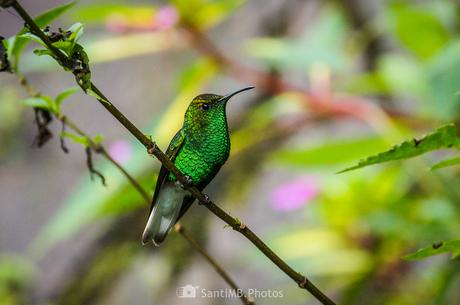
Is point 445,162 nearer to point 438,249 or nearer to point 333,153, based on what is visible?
point 438,249

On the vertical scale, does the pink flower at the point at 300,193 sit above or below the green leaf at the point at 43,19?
above

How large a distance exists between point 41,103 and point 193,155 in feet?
0.86

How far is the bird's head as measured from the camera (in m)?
0.94

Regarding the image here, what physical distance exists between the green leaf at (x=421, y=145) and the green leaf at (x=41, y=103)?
1.45 feet

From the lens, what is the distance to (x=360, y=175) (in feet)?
7.27

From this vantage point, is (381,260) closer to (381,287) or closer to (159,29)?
(381,287)

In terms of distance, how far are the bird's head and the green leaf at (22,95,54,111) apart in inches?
7.9

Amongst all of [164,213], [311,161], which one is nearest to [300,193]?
[311,161]

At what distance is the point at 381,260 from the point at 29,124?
9.11 ft

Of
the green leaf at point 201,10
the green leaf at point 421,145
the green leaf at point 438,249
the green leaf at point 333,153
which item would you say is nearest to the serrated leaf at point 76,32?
the green leaf at point 421,145

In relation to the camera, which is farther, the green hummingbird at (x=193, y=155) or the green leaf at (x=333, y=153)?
the green leaf at (x=333, y=153)

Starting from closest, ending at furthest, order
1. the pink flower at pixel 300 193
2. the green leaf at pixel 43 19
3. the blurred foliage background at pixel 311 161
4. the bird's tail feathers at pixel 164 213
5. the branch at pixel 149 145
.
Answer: the branch at pixel 149 145
the green leaf at pixel 43 19
the bird's tail feathers at pixel 164 213
the blurred foliage background at pixel 311 161
the pink flower at pixel 300 193

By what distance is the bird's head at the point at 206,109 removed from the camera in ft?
3.07

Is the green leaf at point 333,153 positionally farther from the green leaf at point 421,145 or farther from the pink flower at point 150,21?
the green leaf at point 421,145
